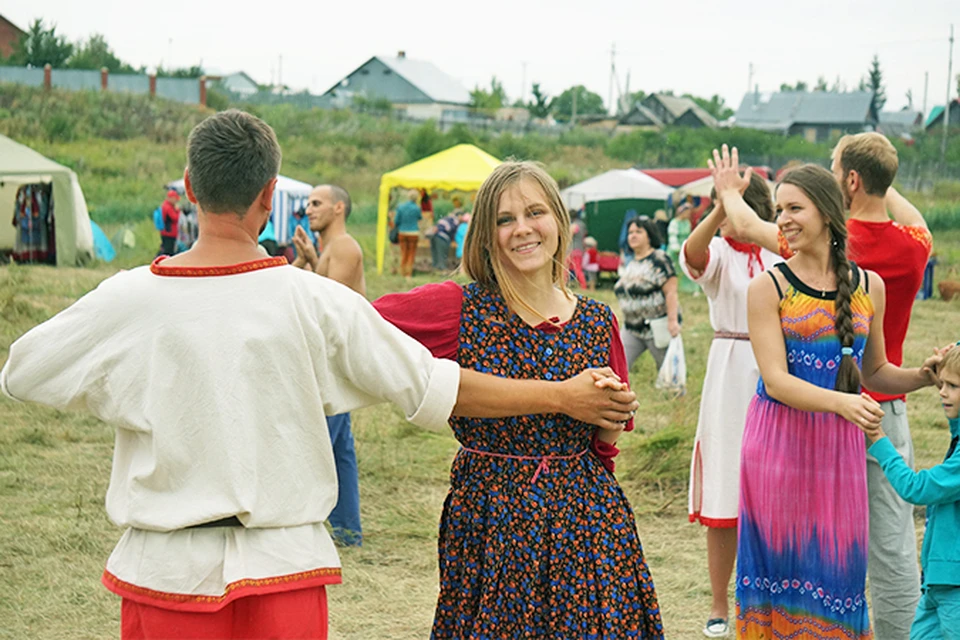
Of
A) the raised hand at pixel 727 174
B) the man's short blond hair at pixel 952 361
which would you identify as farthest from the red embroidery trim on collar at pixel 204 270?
the raised hand at pixel 727 174

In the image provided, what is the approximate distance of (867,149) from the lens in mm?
3998

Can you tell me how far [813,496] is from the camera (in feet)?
11.6

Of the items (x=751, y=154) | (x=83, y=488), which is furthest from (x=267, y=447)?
(x=751, y=154)

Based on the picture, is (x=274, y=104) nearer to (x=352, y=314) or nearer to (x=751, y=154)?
(x=751, y=154)

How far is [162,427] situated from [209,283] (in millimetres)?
297

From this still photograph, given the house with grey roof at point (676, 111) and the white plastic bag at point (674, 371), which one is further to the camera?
the house with grey roof at point (676, 111)

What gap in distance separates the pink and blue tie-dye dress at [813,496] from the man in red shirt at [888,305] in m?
0.43

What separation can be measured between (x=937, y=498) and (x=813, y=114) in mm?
84861

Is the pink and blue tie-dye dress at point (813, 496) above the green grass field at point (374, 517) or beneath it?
above

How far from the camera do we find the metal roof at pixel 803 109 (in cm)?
8112

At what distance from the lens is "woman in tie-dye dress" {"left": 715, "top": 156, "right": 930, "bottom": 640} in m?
3.51

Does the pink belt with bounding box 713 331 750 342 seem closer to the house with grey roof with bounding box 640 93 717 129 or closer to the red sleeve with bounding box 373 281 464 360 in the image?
the red sleeve with bounding box 373 281 464 360

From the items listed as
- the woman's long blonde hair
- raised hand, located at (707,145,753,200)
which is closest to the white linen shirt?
the woman's long blonde hair

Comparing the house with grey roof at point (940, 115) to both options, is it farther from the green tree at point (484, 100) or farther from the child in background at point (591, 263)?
the child in background at point (591, 263)
